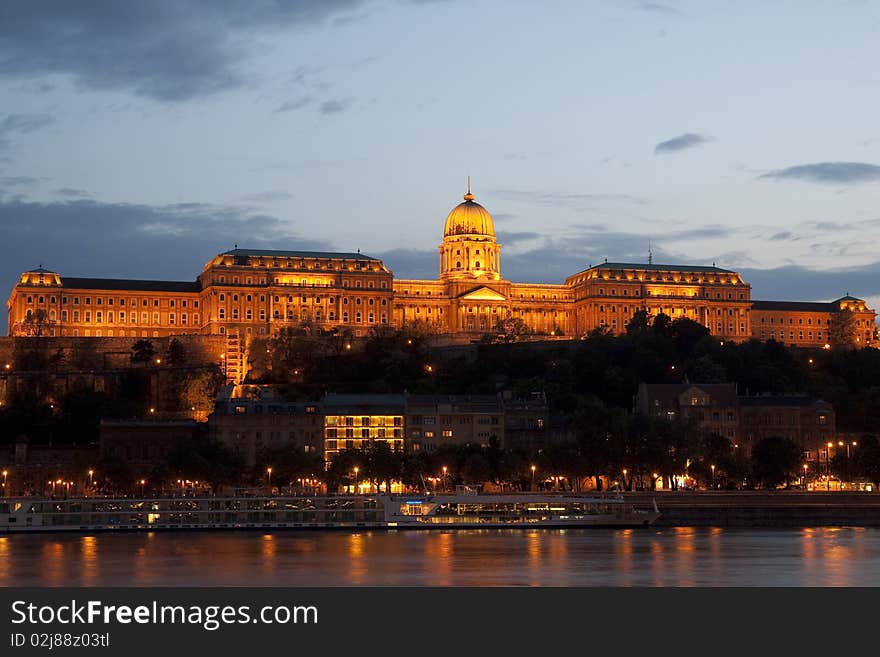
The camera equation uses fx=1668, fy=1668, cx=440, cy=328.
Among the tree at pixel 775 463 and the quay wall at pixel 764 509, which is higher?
the tree at pixel 775 463

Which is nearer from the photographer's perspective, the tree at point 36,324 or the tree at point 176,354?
the tree at point 176,354

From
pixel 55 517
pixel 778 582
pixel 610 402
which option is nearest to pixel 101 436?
pixel 55 517

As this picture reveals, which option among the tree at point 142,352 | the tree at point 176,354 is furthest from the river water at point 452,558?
the tree at point 142,352

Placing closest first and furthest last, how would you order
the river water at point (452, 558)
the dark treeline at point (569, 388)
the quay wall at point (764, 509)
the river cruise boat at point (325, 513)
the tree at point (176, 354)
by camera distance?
the river water at point (452, 558), the river cruise boat at point (325, 513), the quay wall at point (764, 509), the dark treeline at point (569, 388), the tree at point (176, 354)

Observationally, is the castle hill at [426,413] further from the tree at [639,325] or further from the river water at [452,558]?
the river water at [452,558]

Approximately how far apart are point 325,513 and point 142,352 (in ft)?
244

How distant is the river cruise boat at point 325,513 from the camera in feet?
342

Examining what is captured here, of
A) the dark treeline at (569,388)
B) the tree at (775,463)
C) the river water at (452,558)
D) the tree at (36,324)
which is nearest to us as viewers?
the river water at (452,558)

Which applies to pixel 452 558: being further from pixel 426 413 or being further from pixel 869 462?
pixel 426 413

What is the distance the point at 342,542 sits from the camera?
9400cm

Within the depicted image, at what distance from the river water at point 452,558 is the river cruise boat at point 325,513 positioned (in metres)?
1.53

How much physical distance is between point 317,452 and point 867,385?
5755cm

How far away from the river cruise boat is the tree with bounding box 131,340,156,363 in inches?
2610

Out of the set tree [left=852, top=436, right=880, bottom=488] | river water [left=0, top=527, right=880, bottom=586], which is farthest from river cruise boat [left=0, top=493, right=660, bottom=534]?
tree [left=852, top=436, right=880, bottom=488]
